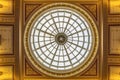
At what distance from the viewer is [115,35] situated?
20094mm

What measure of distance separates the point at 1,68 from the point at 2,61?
1.43 ft

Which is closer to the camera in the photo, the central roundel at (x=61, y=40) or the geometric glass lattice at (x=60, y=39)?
the central roundel at (x=61, y=40)

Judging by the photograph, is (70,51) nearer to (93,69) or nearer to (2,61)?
(93,69)

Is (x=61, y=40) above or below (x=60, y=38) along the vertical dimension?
below

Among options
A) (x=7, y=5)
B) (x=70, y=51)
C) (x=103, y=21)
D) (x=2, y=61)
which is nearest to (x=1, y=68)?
(x=2, y=61)

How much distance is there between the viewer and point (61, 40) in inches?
861

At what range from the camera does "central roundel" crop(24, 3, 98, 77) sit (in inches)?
809

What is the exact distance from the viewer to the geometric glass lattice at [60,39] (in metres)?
22.0

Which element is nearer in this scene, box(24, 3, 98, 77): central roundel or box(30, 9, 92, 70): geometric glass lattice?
box(24, 3, 98, 77): central roundel

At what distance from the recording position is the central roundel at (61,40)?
67.4ft

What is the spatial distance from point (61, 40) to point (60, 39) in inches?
4.0

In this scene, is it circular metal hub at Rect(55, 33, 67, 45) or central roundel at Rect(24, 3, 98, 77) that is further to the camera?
circular metal hub at Rect(55, 33, 67, 45)

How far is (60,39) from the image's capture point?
21906mm

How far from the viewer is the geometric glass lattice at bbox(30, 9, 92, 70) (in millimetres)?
21953
